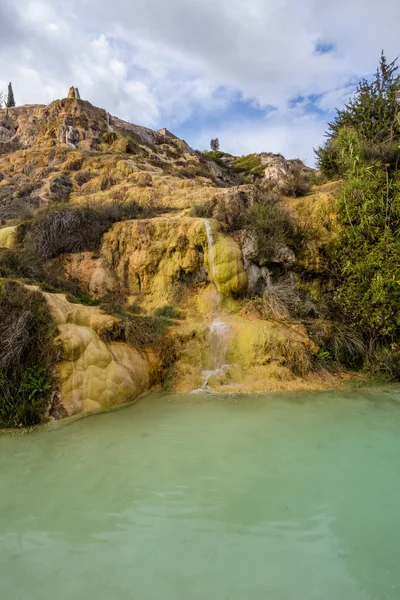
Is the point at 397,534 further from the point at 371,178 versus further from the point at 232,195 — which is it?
the point at 232,195

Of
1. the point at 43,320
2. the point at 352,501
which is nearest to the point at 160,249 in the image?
the point at 43,320

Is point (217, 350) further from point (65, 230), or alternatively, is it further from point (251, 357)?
point (65, 230)

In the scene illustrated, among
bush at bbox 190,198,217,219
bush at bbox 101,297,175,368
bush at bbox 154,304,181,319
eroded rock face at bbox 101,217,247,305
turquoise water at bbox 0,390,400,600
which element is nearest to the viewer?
turquoise water at bbox 0,390,400,600

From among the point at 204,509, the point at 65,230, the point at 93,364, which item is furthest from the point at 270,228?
the point at 204,509

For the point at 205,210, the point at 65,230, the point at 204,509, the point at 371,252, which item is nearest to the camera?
the point at 204,509

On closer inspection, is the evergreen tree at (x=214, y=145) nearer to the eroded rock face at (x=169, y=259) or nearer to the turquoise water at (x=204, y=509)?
the eroded rock face at (x=169, y=259)

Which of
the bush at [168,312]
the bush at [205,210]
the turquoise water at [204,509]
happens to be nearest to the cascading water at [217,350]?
the bush at [168,312]

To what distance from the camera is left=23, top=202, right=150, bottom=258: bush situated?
11.1m

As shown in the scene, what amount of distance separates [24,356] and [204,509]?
432 cm

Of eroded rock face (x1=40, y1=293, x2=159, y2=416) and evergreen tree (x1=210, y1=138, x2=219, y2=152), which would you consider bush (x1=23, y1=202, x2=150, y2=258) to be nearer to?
eroded rock face (x1=40, y1=293, x2=159, y2=416)

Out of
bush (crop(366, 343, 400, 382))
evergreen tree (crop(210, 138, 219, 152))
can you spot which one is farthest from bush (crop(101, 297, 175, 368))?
evergreen tree (crop(210, 138, 219, 152))

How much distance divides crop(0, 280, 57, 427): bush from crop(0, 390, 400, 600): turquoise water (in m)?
0.53

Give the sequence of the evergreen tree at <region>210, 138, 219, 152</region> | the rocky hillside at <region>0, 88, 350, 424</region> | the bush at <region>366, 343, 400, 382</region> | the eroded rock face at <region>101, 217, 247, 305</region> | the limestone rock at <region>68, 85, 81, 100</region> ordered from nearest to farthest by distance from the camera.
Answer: the rocky hillside at <region>0, 88, 350, 424</region> < the bush at <region>366, 343, 400, 382</region> < the eroded rock face at <region>101, 217, 247, 305</region> < the limestone rock at <region>68, 85, 81, 100</region> < the evergreen tree at <region>210, 138, 219, 152</region>

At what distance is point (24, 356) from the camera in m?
6.48
